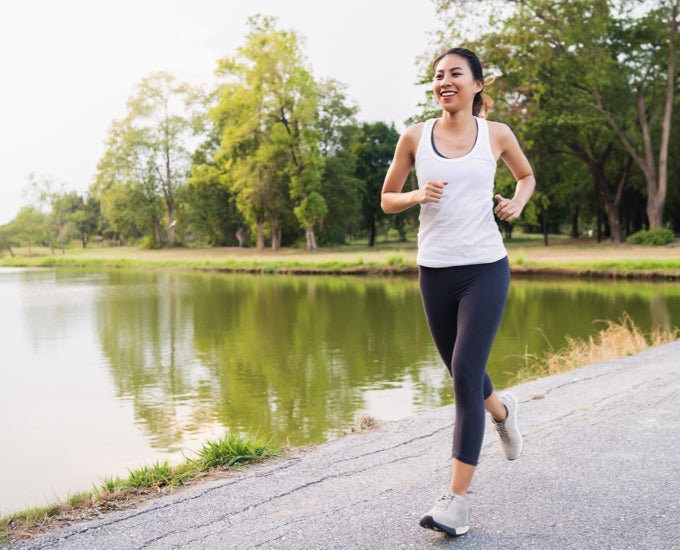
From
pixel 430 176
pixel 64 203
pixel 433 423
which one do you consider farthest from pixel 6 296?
pixel 64 203

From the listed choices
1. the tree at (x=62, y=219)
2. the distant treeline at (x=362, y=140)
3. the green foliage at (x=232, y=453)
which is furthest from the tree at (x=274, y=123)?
the green foliage at (x=232, y=453)

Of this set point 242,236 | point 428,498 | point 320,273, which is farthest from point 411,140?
point 242,236

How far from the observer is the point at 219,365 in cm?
1139

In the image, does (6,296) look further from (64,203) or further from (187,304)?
(64,203)

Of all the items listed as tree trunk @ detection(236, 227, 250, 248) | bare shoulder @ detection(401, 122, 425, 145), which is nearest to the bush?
bare shoulder @ detection(401, 122, 425, 145)

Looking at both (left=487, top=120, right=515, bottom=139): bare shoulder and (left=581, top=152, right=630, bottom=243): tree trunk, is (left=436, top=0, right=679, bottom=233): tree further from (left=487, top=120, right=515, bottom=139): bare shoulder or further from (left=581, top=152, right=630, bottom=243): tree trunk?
(left=487, top=120, right=515, bottom=139): bare shoulder

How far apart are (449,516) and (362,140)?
57.9m

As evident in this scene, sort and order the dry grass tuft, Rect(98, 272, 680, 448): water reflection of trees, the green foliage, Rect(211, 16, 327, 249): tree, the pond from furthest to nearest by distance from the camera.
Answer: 1. Rect(211, 16, 327, 249): tree
2. the dry grass tuft
3. Rect(98, 272, 680, 448): water reflection of trees
4. the pond
5. the green foliage

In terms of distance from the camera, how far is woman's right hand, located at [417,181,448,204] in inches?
113

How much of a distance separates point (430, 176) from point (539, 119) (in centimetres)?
3381

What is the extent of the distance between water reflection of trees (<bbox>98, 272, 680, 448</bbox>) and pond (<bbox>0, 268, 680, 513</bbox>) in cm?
4

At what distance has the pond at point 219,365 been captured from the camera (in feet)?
23.2

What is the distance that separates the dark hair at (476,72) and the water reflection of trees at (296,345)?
422 centimetres

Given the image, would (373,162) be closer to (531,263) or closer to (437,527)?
(531,263)
